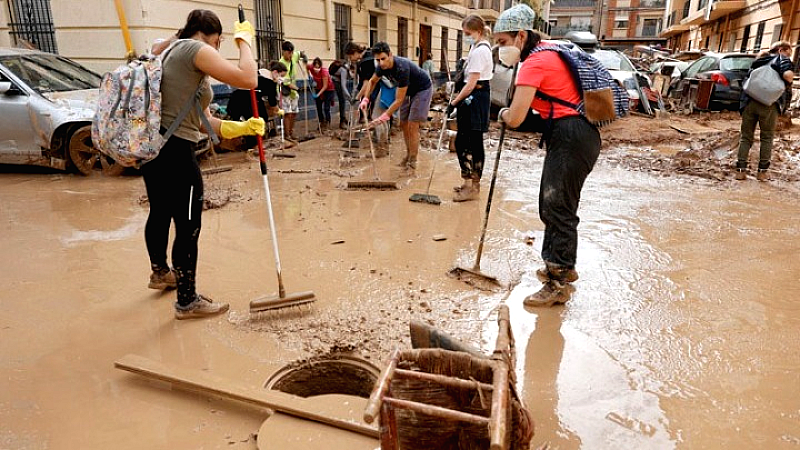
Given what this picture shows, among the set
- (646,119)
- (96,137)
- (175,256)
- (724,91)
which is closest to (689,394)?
(175,256)

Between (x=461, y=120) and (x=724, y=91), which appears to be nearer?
(x=461, y=120)

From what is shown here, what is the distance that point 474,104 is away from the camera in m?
5.20

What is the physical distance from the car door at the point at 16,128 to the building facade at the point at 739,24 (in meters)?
15.8

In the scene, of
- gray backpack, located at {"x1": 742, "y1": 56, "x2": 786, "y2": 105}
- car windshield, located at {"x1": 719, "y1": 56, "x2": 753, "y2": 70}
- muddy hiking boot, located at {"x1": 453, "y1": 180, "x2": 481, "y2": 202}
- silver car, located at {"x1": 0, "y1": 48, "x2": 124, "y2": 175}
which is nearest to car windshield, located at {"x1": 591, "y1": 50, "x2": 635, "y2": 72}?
car windshield, located at {"x1": 719, "y1": 56, "x2": 753, "y2": 70}

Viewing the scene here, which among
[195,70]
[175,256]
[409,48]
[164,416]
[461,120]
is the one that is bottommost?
[164,416]

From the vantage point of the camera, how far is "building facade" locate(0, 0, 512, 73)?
25.0ft

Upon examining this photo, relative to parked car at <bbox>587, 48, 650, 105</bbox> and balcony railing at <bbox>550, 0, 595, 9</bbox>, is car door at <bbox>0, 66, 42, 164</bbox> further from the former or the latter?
balcony railing at <bbox>550, 0, 595, 9</bbox>

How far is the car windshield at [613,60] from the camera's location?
37.9 ft

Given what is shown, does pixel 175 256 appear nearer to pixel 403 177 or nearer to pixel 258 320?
pixel 258 320

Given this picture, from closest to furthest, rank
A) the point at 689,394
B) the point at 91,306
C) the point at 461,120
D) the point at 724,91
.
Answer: the point at 689,394 → the point at 91,306 → the point at 461,120 → the point at 724,91

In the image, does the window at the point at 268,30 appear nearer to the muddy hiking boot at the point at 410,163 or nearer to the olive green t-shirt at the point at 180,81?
the muddy hiking boot at the point at 410,163

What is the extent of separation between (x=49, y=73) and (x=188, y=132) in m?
5.42

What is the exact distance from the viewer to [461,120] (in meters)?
5.30

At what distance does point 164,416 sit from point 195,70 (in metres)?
1.74
